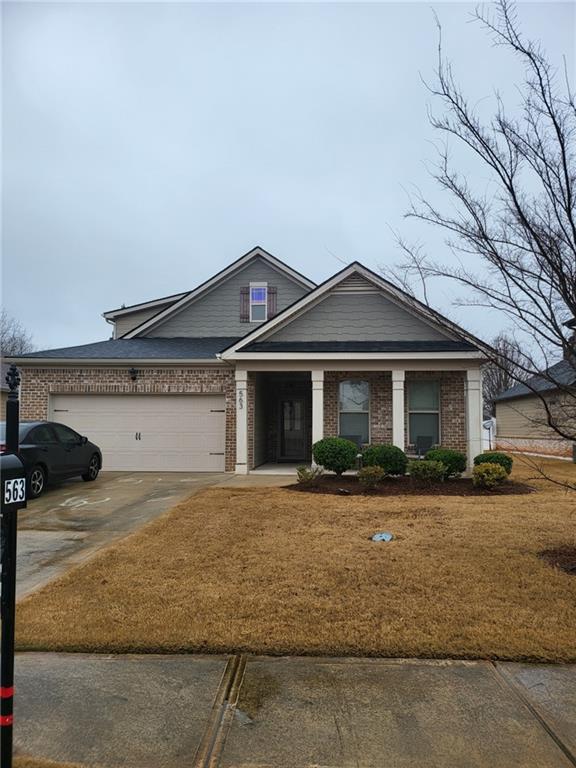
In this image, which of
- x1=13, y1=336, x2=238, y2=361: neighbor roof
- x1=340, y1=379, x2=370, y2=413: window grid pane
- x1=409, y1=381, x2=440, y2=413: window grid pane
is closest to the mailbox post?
x1=13, y1=336, x2=238, y2=361: neighbor roof

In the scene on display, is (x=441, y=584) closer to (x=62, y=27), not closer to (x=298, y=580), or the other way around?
(x=298, y=580)

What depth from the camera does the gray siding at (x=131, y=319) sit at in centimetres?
1961

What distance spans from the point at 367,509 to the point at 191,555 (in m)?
3.66

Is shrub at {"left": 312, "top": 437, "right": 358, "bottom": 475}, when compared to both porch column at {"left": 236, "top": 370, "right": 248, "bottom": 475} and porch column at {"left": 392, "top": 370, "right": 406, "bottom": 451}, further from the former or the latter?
porch column at {"left": 236, "top": 370, "right": 248, "bottom": 475}

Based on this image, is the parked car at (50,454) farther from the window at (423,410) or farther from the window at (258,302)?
the window at (423,410)

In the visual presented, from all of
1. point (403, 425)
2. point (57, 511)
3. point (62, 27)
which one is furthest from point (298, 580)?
point (403, 425)

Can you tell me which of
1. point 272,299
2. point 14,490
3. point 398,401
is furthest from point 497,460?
point 14,490

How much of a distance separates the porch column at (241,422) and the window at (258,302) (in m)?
4.34

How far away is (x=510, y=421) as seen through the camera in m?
28.8

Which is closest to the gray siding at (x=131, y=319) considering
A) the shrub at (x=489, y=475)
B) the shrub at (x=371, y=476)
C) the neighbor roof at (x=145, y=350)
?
the neighbor roof at (x=145, y=350)

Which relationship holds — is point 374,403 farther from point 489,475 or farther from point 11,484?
point 11,484

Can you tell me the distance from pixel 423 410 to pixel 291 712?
38.5 ft

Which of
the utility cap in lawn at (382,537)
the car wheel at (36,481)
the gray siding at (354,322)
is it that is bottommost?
the utility cap in lawn at (382,537)

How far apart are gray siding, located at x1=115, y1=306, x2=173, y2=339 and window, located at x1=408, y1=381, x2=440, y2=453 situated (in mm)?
10692
